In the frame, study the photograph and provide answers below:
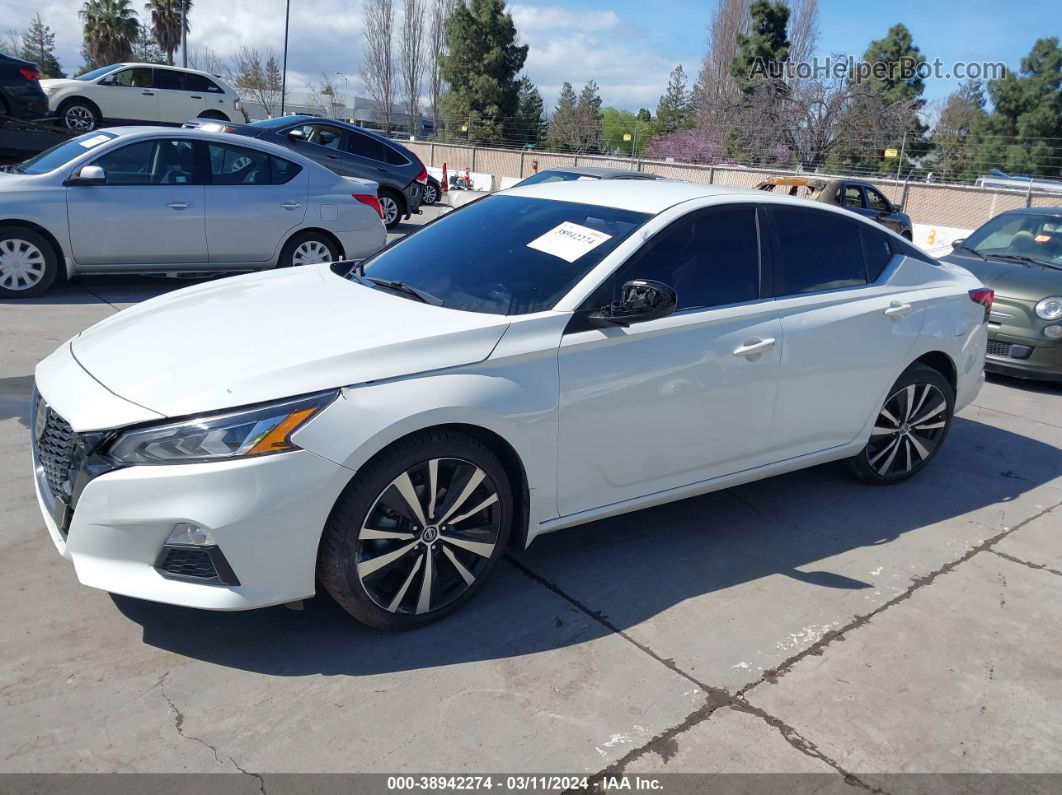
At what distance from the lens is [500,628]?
133 inches

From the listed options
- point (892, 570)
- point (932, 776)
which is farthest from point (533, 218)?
point (932, 776)

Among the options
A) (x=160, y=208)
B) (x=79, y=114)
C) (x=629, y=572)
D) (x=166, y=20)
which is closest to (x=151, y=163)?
(x=160, y=208)

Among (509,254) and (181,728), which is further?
(509,254)

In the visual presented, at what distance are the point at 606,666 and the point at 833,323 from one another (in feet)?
7.08

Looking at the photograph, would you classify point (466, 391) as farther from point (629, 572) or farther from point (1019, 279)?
point (1019, 279)

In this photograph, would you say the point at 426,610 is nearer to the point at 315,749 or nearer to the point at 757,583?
the point at 315,749

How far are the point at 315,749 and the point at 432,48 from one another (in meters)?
55.0

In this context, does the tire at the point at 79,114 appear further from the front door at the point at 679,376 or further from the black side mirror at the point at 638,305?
the black side mirror at the point at 638,305

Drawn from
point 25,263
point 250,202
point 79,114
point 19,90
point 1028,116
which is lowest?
point 25,263

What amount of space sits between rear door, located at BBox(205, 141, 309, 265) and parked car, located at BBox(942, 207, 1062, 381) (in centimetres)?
672

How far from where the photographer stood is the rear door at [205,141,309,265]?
8289 mm

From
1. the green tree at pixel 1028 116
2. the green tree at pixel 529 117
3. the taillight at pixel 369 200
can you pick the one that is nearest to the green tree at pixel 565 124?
the green tree at pixel 529 117

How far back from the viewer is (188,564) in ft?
9.36

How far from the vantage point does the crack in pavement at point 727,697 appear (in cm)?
273
